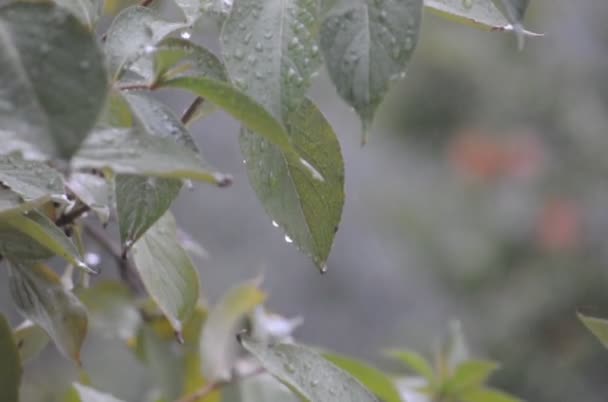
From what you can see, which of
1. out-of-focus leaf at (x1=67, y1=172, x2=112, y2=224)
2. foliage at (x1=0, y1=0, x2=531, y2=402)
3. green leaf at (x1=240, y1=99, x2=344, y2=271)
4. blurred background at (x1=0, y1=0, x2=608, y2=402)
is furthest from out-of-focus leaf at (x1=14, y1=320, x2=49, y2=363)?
blurred background at (x1=0, y1=0, x2=608, y2=402)

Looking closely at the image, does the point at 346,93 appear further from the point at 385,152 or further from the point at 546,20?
the point at 385,152

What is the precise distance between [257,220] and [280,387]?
2.69 m

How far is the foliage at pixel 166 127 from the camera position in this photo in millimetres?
302

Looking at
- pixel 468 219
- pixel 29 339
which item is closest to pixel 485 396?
pixel 29 339

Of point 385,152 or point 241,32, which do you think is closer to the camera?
point 241,32

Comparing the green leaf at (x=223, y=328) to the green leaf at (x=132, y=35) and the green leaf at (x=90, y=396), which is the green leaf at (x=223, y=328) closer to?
the green leaf at (x=90, y=396)

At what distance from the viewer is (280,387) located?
0.72 metres

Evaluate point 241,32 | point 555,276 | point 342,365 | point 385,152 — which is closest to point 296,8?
point 241,32

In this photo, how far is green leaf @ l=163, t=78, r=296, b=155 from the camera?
1.15 feet

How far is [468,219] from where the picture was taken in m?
2.70

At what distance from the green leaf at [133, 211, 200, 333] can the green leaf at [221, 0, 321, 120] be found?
15 centimetres

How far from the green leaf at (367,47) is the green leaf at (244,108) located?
3 centimetres

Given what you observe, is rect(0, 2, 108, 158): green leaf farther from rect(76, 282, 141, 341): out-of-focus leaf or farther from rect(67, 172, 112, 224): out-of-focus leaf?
rect(76, 282, 141, 341): out-of-focus leaf

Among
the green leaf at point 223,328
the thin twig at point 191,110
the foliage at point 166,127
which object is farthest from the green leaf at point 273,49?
the green leaf at point 223,328
